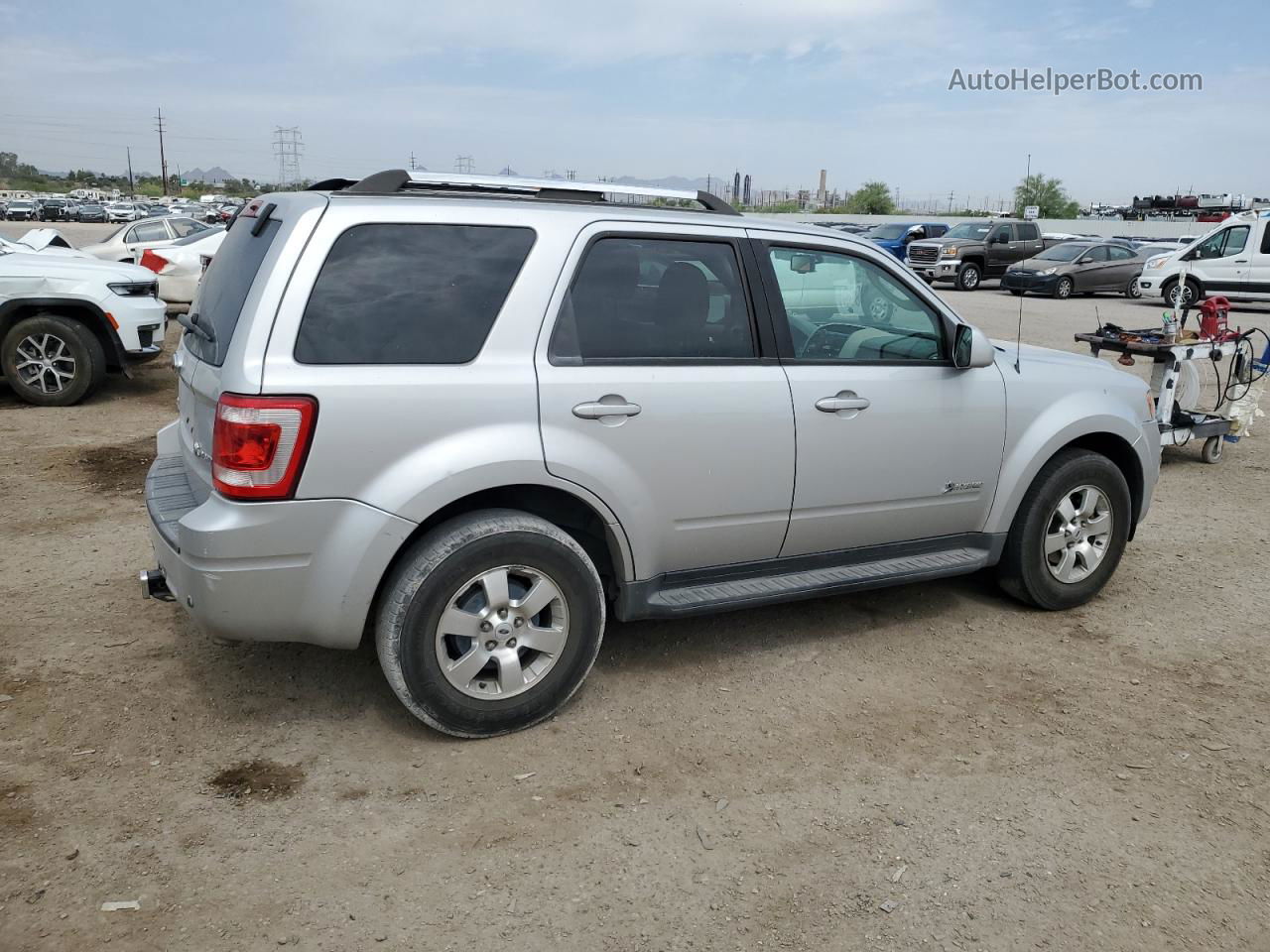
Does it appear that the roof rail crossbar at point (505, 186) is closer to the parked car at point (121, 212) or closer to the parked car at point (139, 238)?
the parked car at point (139, 238)

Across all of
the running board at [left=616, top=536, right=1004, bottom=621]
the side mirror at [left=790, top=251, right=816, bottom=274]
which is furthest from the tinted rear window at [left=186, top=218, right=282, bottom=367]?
the side mirror at [left=790, top=251, right=816, bottom=274]

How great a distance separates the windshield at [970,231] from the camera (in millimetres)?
27484

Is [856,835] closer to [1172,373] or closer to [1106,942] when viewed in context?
[1106,942]

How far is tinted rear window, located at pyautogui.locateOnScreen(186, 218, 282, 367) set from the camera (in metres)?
3.50

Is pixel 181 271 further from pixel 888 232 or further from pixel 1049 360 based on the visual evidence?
pixel 888 232

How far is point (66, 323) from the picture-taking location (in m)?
9.34

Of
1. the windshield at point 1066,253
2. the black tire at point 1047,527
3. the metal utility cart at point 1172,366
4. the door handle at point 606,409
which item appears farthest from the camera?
the windshield at point 1066,253

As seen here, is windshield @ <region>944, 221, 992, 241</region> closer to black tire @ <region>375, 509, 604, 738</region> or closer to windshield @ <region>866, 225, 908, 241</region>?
windshield @ <region>866, 225, 908, 241</region>

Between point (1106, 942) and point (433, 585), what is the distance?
87.1 inches

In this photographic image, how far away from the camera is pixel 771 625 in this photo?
481 centimetres

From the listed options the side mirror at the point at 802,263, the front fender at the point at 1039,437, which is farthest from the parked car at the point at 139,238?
the front fender at the point at 1039,437

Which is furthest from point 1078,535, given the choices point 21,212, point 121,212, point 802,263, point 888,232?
point 121,212

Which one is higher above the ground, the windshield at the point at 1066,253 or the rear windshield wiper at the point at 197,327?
the windshield at the point at 1066,253

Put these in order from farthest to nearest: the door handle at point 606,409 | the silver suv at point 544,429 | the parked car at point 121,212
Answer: the parked car at point 121,212
the door handle at point 606,409
the silver suv at point 544,429
